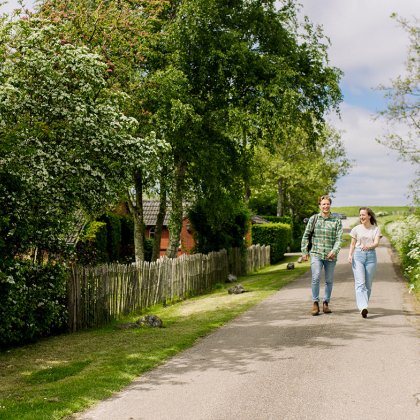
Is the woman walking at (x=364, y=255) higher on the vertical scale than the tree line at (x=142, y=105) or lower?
lower

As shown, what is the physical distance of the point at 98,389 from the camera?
664 cm

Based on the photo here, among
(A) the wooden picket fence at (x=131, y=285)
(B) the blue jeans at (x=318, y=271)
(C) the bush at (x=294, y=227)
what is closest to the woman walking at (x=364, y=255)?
(B) the blue jeans at (x=318, y=271)

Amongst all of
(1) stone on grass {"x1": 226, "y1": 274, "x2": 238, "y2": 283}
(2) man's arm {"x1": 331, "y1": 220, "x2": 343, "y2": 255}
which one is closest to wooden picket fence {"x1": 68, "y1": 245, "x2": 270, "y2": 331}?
(1) stone on grass {"x1": 226, "y1": 274, "x2": 238, "y2": 283}

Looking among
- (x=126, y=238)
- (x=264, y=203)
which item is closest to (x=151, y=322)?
(x=126, y=238)

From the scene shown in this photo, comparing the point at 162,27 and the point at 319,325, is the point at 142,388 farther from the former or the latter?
the point at 162,27

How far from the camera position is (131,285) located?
14953 mm

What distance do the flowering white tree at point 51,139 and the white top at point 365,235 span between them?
14.4 feet

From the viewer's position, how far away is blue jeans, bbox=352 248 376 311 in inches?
433

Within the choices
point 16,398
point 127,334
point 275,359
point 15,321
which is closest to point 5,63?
point 15,321

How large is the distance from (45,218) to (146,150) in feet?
7.76

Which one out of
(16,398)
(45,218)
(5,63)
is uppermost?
(5,63)

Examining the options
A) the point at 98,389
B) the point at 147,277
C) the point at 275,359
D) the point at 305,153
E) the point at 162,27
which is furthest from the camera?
the point at 305,153

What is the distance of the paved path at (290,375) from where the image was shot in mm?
5746

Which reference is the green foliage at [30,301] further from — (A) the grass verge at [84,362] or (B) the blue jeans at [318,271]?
(B) the blue jeans at [318,271]
